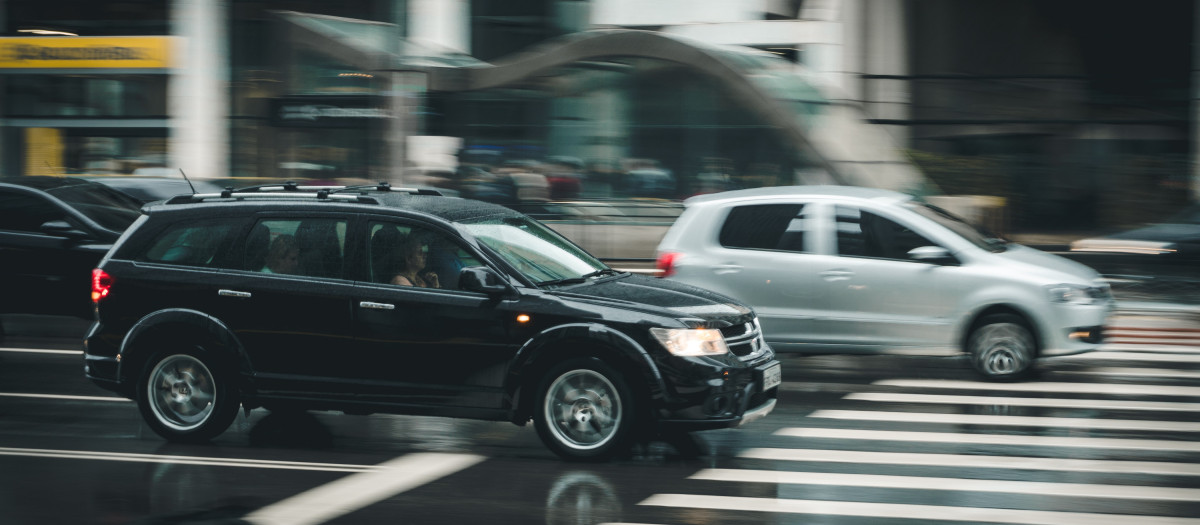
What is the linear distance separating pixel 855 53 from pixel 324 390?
64.7 feet

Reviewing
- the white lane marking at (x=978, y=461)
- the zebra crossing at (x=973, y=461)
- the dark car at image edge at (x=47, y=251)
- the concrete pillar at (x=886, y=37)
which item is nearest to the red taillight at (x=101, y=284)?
the zebra crossing at (x=973, y=461)

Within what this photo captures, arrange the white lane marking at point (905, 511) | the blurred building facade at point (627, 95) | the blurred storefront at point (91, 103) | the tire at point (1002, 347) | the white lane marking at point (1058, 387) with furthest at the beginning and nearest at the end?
the blurred storefront at point (91, 103)
the blurred building facade at point (627, 95)
the tire at point (1002, 347)
the white lane marking at point (1058, 387)
the white lane marking at point (905, 511)

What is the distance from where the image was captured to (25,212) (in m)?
12.4

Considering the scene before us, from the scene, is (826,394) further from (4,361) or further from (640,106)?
(640,106)

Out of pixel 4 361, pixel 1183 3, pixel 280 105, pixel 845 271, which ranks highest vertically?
pixel 1183 3

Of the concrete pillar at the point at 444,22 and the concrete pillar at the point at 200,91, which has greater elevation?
the concrete pillar at the point at 444,22

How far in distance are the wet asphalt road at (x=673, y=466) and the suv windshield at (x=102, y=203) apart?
9.95 ft

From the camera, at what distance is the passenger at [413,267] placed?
734 centimetres

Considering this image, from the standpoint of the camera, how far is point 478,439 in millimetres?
7801

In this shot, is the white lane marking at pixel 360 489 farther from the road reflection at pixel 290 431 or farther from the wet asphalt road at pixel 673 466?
the road reflection at pixel 290 431

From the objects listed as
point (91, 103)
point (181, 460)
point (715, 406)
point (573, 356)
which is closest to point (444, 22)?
point (91, 103)

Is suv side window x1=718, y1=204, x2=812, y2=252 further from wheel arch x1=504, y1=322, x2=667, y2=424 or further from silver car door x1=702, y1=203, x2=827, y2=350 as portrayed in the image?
wheel arch x1=504, y1=322, x2=667, y2=424

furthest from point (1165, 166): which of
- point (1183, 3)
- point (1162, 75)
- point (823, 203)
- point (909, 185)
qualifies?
point (823, 203)

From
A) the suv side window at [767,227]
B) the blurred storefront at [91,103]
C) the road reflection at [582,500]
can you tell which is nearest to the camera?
the road reflection at [582,500]
